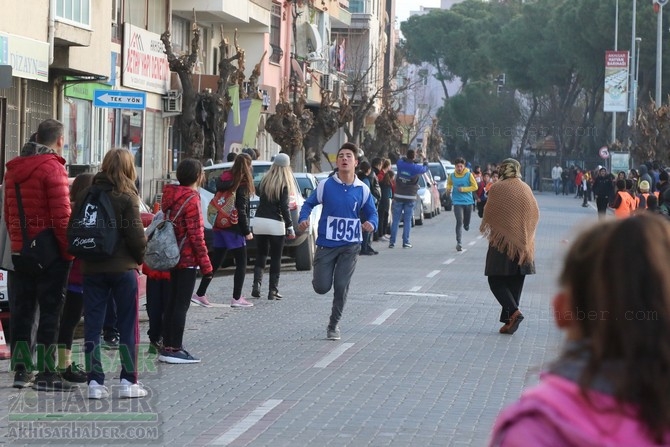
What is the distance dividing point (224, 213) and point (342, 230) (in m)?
3.49

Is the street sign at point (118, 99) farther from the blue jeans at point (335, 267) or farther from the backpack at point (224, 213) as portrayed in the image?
the blue jeans at point (335, 267)

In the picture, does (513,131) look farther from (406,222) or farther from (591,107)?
(406,222)

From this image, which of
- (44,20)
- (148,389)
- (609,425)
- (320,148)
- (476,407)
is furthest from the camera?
(320,148)

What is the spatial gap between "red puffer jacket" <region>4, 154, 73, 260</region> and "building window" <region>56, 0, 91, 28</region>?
1580 centimetres

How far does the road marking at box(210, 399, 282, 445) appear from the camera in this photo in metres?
7.95

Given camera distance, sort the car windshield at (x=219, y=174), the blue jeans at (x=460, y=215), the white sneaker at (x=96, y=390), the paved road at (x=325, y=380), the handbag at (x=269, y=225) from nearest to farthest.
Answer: the paved road at (x=325, y=380) < the white sneaker at (x=96, y=390) < the handbag at (x=269, y=225) < the car windshield at (x=219, y=174) < the blue jeans at (x=460, y=215)

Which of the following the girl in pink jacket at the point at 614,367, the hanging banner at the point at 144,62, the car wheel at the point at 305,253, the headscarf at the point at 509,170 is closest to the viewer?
the girl in pink jacket at the point at 614,367

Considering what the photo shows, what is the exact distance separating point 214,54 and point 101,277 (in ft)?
111

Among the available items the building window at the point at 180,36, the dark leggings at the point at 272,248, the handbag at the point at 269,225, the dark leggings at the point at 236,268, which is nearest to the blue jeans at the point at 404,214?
the building window at the point at 180,36

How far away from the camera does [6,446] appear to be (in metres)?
7.63

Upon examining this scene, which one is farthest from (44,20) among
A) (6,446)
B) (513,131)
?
(513,131)

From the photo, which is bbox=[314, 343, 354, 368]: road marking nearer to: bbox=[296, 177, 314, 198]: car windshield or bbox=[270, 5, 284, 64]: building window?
bbox=[296, 177, 314, 198]: car windshield

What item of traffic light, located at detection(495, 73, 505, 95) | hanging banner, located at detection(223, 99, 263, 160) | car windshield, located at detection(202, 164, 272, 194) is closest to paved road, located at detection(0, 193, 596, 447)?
car windshield, located at detection(202, 164, 272, 194)

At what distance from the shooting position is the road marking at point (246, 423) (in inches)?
313
